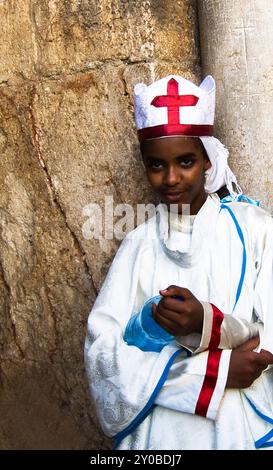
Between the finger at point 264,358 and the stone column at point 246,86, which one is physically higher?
the stone column at point 246,86

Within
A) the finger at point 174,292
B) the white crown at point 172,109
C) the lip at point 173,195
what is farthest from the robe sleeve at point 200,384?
the white crown at point 172,109

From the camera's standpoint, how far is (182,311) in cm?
312

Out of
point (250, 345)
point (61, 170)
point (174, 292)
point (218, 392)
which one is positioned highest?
point (61, 170)

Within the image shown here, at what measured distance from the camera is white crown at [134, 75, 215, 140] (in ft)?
11.0

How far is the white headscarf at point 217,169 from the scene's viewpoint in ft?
11.4

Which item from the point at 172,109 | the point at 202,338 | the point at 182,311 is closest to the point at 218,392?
the point at 202,338

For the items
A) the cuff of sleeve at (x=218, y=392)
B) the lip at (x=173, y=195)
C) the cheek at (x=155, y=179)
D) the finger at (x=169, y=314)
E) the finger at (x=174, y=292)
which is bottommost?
the cuff of sleeve at (x=218, y=392)

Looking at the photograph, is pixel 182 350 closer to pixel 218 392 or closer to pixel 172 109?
pixel 218 392

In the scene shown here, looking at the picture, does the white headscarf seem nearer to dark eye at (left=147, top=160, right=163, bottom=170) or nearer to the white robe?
the white robe

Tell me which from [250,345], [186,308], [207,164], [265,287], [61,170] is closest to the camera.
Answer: [186,308]

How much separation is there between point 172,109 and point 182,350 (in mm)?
794

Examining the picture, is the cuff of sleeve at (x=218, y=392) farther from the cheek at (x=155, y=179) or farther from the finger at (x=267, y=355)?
the cheek at (x=155, y=179)
